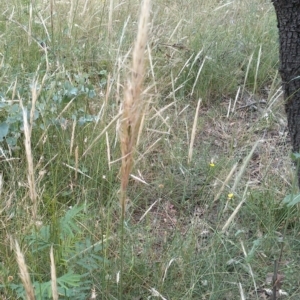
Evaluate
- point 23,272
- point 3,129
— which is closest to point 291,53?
point 3,129

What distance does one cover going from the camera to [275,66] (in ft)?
12.0

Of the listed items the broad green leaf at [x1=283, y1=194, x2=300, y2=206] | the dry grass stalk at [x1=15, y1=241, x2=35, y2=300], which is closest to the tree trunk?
the broad green leaf at [x1=283, y1=194, x2=300, y2=206]

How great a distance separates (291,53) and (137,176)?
→ 0.95 metres

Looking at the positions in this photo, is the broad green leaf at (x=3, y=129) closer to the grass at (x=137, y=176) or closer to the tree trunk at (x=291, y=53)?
the grass at (x=137, y=176)

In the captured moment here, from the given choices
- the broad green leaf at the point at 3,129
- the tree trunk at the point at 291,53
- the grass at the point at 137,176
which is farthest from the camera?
the broad green leaf at the point at 3,129

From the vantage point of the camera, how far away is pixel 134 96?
0.87 m

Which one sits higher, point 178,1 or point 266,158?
point 178,1

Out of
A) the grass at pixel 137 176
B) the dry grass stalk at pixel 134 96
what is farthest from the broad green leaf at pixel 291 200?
the dry grass stalk at pixel 134 96

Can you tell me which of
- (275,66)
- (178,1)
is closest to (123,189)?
(275,66)

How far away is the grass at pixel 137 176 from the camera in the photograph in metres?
1.53

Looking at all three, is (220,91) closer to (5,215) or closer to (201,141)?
(201,141)

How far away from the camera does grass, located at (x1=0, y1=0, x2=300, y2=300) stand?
153 centimetres

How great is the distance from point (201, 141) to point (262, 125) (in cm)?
44

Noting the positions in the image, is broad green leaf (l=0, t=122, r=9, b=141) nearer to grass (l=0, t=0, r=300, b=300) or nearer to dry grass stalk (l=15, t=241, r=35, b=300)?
grass (l=0, t=0, r=300, b=300)
